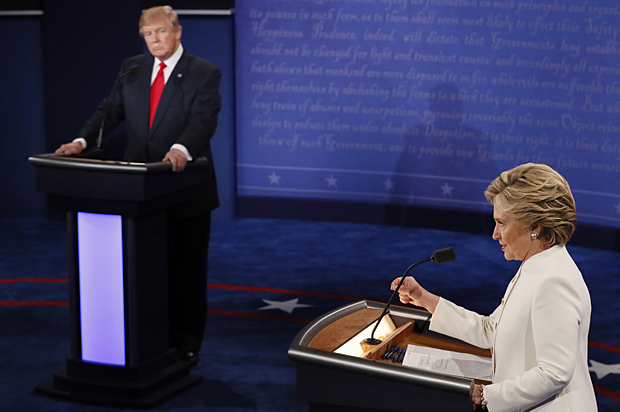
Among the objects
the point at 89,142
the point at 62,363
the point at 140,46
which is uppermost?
the point at 140,46

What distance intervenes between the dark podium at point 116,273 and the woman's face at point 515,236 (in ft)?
5.42

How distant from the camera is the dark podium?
10.4 feet

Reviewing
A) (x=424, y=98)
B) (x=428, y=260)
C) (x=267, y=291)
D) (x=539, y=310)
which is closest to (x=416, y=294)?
(x=428, y=260)

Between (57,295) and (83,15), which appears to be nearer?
(57,295)

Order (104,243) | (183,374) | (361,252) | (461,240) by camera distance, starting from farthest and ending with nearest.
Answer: (461,240)
(361,252)
(183,374)
(104,243)

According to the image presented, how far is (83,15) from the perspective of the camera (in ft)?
22.7

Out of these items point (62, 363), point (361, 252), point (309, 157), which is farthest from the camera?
A: point (309, 157)

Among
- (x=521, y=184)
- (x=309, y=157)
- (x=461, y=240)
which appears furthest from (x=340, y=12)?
(x=521, y=184)

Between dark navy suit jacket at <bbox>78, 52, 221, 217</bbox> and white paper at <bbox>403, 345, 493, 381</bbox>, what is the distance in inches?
71.3

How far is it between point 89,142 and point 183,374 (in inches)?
46.5

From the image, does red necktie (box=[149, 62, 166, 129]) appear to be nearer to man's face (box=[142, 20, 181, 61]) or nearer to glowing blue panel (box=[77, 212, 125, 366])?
man's face (box=[142, 20, 181, 61])

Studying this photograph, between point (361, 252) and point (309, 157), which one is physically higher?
point (309, 157)

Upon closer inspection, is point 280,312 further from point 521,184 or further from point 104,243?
point 521,184

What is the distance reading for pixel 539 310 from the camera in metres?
1.76
